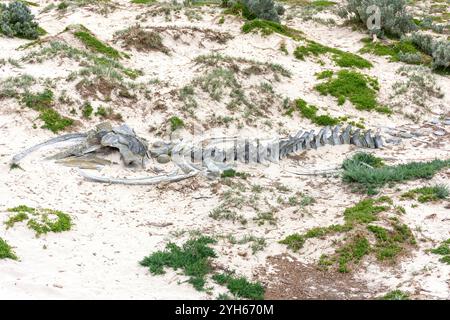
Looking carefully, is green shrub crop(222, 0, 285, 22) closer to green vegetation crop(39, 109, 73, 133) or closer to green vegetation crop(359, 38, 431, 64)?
green vegetation crop(359, 38, 431, 64)

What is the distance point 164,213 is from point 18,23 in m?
11.8

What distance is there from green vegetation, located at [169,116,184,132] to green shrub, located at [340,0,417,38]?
39.5 ft

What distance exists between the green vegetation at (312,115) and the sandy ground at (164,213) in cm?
25

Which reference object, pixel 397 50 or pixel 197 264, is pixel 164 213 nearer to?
pixel 197 264

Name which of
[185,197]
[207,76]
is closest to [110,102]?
[207,76]

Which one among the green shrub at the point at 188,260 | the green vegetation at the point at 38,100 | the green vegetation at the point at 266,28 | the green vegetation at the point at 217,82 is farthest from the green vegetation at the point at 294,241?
the green vegetation at the point at 266,28

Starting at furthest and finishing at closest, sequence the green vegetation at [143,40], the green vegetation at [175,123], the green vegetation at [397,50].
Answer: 1. the green vegetation at [397,50]
2. the green vegetation at [143,40]
3. the green vegetation at [175,123]

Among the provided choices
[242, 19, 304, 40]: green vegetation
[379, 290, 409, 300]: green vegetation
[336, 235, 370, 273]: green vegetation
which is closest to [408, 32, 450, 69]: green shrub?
[242, 19, 304, 40]: green vegetation

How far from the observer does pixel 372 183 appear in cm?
1117

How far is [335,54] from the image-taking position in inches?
794

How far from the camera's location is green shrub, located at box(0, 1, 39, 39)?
18.6 metres

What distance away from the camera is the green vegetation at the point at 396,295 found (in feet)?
24.1

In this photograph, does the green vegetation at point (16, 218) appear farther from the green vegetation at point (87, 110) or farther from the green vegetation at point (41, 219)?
the green vegetation at point (87, 110)
